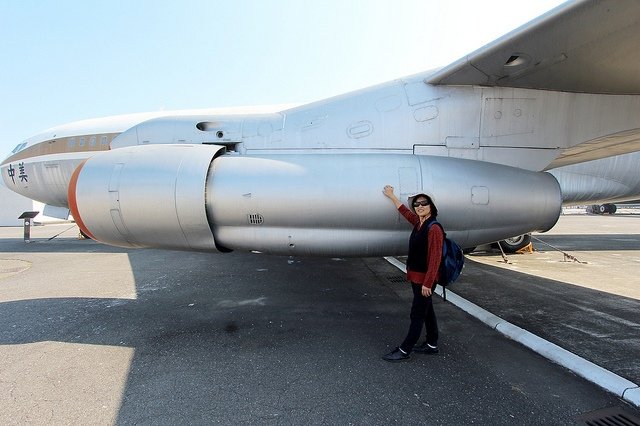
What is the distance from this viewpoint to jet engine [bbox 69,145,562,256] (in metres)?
2.95

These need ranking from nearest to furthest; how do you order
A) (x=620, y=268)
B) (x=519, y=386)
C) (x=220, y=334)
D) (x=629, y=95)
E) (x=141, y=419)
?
(x=141, y=419), (x=519, y=386), (x=220, y=334), (x=629, y=95), (x=620, y=268)

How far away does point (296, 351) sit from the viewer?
2.84 m

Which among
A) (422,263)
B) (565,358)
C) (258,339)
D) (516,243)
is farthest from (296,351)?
(516,243)

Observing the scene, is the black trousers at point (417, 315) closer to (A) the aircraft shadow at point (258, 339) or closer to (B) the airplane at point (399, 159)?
(A) the aircraft shadow at point (258, 339)

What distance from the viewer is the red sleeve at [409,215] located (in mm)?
2807

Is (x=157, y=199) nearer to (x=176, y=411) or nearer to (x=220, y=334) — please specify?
(x=220, y=334)

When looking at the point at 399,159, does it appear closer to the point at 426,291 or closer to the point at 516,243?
the point at 426,291

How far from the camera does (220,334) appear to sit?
127 inches

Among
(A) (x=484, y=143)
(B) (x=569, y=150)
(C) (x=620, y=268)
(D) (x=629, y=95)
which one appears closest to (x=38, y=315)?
(A) (x=484, y=143)

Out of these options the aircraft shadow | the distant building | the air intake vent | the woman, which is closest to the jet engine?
the air intake vent

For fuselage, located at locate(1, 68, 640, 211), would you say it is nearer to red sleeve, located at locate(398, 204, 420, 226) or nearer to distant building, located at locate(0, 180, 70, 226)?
red sleeve, located at locate(398, 204, 420, 226)

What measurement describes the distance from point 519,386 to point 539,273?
4690 mm

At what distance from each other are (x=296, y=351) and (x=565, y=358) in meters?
2.33

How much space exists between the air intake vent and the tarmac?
118 cm
